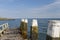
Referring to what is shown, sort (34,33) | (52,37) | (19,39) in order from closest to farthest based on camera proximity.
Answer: (52,37)
(34,33)
(19,39)

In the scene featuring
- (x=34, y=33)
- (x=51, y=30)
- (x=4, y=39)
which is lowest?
(x=4, y=39)

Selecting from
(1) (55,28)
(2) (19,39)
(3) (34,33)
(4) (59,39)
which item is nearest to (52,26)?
(1) (55,28)

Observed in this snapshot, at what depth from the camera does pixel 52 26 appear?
4.30m

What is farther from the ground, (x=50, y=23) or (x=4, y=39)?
(x=50, y=23)

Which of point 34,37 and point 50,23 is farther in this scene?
point 34,37

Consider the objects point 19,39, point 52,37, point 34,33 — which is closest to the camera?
point 52,37

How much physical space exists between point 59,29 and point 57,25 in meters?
0.13

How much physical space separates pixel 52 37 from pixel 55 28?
26 centimetres

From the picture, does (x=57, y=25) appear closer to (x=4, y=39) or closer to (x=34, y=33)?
(x=34, y=33)

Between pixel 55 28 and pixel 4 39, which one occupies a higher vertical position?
pixel 55 28

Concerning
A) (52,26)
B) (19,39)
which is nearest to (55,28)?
(52,26)

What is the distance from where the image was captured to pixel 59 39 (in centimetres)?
440

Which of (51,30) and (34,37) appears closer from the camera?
(51,30)

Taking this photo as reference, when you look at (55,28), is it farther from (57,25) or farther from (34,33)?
(34,33)
